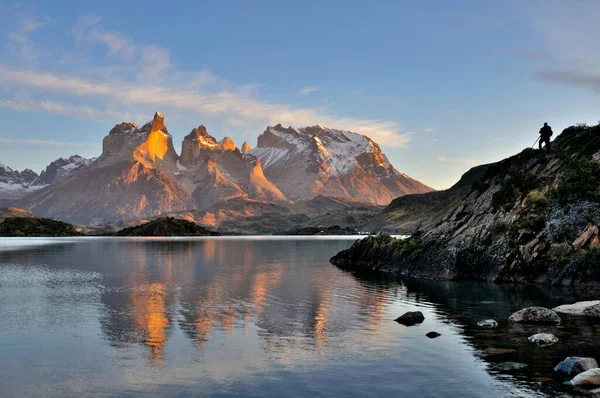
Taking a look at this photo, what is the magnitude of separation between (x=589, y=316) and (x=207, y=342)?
106ft

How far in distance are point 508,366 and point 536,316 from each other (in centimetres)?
1441

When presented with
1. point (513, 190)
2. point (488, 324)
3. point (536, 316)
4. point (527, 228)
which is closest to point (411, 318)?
point (488, 324)

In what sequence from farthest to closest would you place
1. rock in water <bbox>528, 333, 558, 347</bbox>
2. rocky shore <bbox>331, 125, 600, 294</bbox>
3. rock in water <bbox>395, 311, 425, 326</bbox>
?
rocky shore <bbox>331, 125, 600, 294</bbox>, rock in water <bbox>395, 311, 425, 326</bbox>, rock in water <bbox>528, 333, 558, 347</bbox>

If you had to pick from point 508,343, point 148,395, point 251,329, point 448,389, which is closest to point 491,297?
point 508,343

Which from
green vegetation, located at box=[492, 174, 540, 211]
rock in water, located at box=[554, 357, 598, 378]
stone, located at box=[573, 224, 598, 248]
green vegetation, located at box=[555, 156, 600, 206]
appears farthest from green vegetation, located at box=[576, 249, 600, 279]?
rock in water, located at box=[554, 357, 598, 378]

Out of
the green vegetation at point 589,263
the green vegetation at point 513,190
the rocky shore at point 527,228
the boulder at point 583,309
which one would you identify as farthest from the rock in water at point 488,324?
the green vegetation at point 513,190

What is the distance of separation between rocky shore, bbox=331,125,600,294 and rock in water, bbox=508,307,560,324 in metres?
20.5

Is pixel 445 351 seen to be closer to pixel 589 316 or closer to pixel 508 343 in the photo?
pixel 508 343

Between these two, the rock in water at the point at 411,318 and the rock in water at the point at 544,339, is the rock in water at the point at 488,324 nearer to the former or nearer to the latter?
the rock in water at the point at 411,318

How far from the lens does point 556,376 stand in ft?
91.1

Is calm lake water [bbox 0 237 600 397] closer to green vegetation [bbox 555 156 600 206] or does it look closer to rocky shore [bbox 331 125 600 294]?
rocky shore [bbox 331 125 600 294]

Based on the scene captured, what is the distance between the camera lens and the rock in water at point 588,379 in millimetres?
26031

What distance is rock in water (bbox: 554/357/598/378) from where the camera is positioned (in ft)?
91.0

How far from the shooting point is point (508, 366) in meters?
29.9
